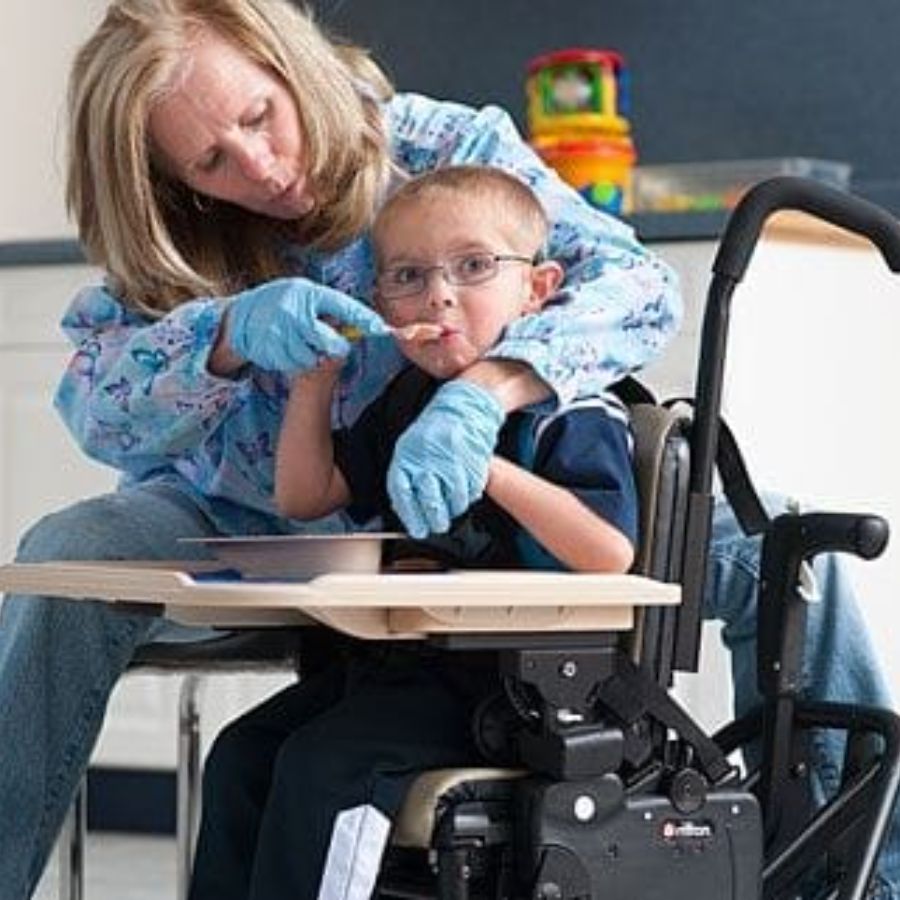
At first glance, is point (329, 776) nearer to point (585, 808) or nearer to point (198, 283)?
point (585, 808)

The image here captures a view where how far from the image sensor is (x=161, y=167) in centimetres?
204

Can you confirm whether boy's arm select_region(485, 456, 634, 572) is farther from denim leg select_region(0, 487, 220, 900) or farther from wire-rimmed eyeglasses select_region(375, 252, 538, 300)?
denim leg select_region(0, 487, 220, 900)

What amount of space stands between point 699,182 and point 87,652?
5.74 ft

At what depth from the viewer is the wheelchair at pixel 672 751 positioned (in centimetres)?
159

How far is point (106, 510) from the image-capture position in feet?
6.67

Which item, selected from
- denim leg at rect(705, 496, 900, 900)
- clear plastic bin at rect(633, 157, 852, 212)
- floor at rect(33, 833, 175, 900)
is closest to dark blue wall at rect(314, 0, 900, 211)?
clear plastic bin at rect(633, 157, 852, 212)

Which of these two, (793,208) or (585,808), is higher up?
(793,208)

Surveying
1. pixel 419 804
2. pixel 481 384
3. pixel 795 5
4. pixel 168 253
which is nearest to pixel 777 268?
pixel 795 5

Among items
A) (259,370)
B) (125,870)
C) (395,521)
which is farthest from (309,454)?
(125,870)

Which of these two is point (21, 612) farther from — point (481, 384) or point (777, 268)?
point (777, 268)

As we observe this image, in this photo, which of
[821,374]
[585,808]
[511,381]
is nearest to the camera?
[585,808]

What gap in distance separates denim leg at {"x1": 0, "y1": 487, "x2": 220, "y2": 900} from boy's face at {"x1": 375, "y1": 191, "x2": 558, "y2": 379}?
349 mm

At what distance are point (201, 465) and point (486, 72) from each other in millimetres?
1846

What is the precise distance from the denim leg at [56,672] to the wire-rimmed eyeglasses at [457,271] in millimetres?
371
